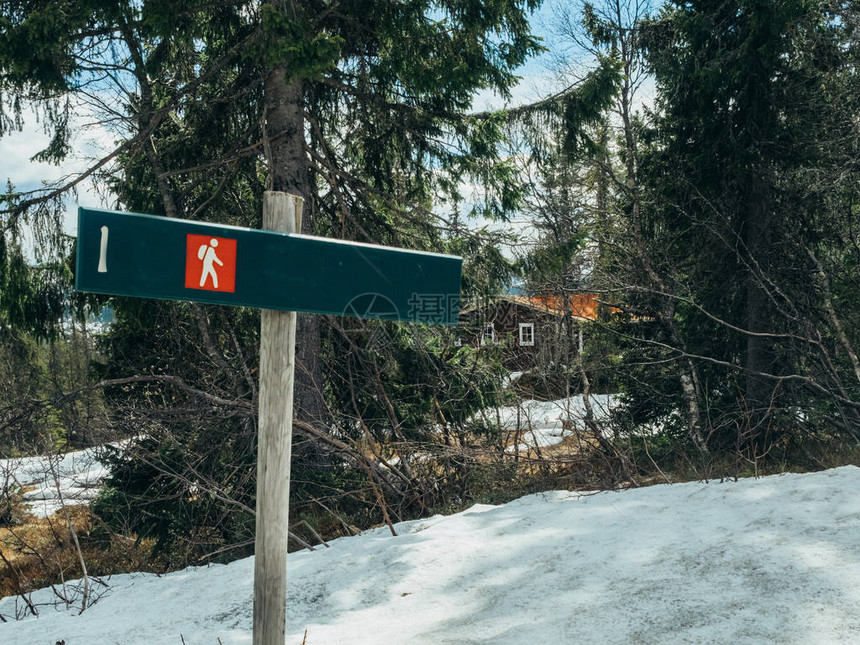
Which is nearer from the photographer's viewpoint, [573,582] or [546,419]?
[573,582]

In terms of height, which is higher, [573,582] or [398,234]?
[398,234]

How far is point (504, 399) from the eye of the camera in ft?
36.0

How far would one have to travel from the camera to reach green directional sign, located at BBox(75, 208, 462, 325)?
2303 mm

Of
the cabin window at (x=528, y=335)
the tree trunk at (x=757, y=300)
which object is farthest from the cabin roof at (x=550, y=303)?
the tree trunk at (x=757, y=300)

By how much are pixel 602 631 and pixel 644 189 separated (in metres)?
11.9

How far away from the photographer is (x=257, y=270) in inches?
98.0

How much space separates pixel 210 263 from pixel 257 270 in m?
0.16

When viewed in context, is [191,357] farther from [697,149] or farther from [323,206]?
[697,149]

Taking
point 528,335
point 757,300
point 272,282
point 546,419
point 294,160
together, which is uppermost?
point 294,160

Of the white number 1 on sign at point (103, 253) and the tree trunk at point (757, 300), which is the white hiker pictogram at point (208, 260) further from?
the tree trunk at point (757, 300)

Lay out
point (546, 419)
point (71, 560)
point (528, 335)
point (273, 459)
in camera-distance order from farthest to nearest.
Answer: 1. point (528, 335)
2. point (71, 560)
3. point (546, 419)
4. point (273, 459)

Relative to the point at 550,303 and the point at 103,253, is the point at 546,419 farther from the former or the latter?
the point at 103,253

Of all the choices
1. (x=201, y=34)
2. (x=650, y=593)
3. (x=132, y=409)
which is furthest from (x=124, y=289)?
(x=201, y=34)

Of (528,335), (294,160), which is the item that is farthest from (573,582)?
(528,335)
